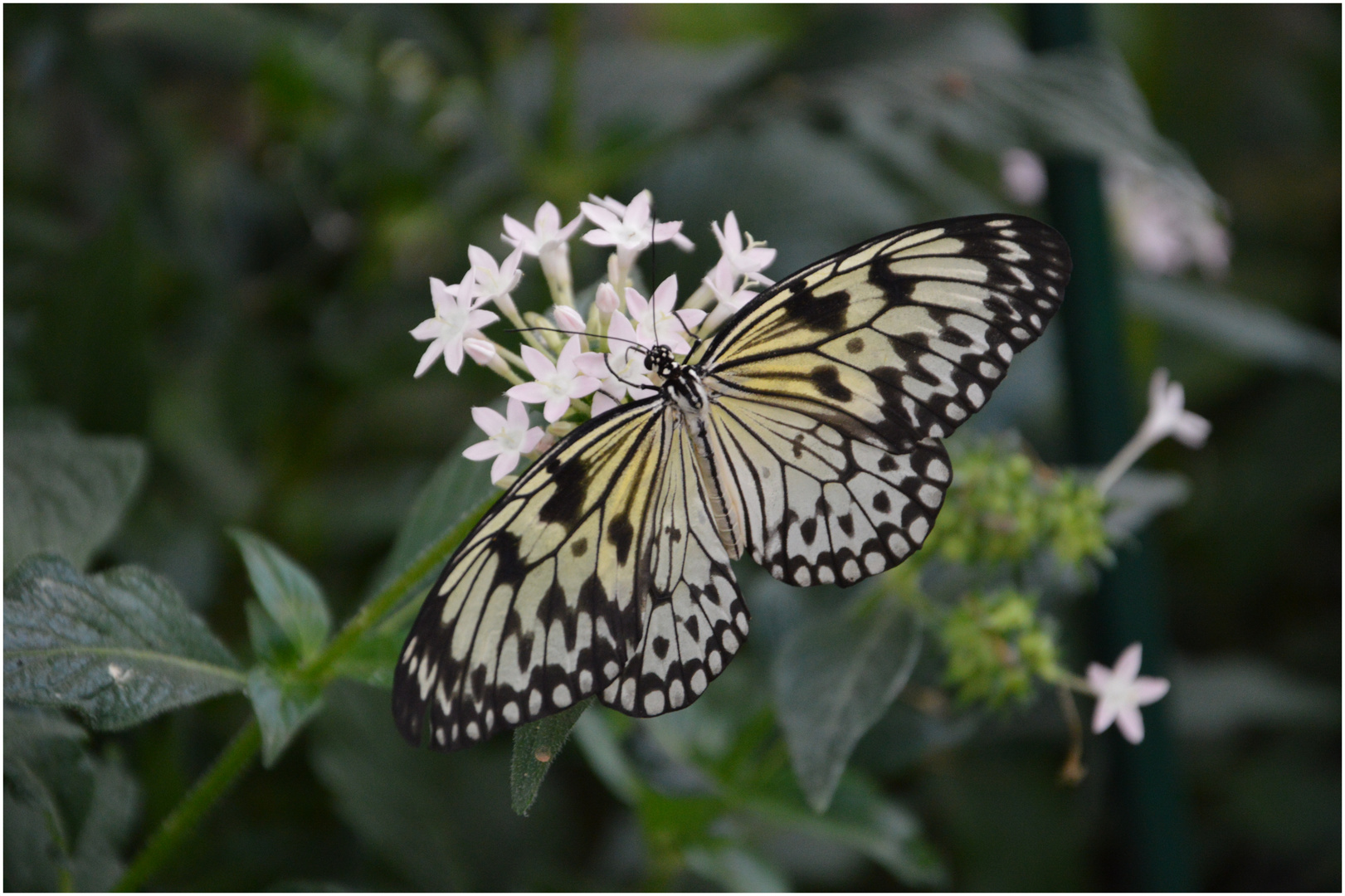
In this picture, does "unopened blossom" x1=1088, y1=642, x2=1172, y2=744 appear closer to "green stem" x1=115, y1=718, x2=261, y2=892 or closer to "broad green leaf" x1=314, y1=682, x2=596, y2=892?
"broad green leaf" x1=314, y1=682, x2=596, y2=892

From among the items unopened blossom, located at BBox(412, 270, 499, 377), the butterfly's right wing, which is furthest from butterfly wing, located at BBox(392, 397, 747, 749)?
unopened blossom, located at BBox(412, 270, 499, 377)

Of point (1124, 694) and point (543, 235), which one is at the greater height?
point (543, 235)

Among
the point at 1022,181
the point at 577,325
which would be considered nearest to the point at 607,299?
the point at 577,325

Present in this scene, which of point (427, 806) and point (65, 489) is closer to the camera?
point (65, 489)

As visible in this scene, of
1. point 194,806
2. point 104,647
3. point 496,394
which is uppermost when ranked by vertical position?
point 104,647

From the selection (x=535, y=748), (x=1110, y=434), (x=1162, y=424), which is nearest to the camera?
(x=535, y=748)

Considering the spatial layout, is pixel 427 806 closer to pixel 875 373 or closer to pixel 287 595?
pixel 287 595

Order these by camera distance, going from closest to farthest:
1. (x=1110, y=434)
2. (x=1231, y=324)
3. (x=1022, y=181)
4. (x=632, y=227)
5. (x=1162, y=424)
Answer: (x=632, y=227), (x=1162, y=424), (x=1110, y=434), (x=1231, y=324), (x=1022, y=181)

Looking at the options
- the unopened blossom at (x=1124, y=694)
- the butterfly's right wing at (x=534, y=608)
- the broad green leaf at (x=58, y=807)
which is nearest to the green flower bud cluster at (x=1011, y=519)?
the unopened blossom at (x=1124, y=694)
